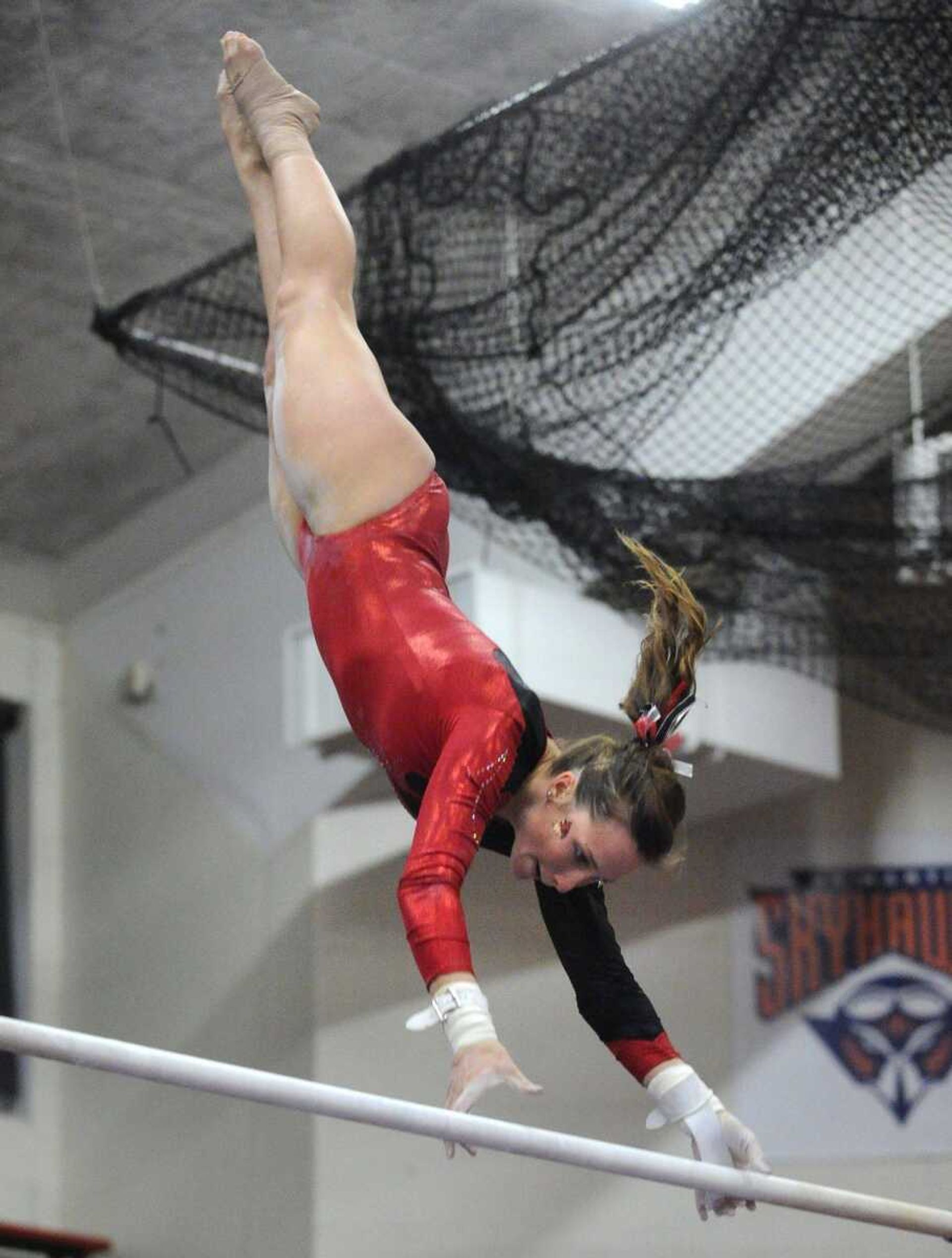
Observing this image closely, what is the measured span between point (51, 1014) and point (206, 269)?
14.6ft

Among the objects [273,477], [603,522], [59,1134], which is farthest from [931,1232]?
[59,1134]

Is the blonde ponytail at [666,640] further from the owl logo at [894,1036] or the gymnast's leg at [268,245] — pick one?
the owl logo at [894,1036]

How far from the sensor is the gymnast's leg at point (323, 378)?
123 inches

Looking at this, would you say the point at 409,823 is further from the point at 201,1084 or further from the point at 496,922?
the point at 201,1084

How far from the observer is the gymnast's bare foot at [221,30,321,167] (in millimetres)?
3322

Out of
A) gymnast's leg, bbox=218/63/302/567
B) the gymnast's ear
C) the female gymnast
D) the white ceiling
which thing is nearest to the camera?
the female gymnast

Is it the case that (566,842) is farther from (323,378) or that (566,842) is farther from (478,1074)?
(323,378)

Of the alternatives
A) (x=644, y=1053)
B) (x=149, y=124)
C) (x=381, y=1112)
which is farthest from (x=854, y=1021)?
(x=381, y=1112)

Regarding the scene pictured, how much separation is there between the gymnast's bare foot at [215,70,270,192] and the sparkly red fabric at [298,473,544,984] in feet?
2.07

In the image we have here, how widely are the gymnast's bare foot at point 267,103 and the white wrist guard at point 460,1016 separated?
4.74 ft

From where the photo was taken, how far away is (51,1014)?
8.22 metres

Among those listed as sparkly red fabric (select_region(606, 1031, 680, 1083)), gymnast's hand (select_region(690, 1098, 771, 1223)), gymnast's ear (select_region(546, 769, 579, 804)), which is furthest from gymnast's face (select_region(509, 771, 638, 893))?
gymnast's hand (select_region(690, 1098, 771, 1223))

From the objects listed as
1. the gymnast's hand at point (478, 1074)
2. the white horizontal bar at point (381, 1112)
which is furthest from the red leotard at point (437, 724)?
the white horizontal bar at point (381, 1112)

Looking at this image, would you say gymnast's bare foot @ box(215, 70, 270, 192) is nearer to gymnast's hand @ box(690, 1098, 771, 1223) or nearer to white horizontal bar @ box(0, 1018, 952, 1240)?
white horizontal bar @ box(0, 1018, 952, 1240)
